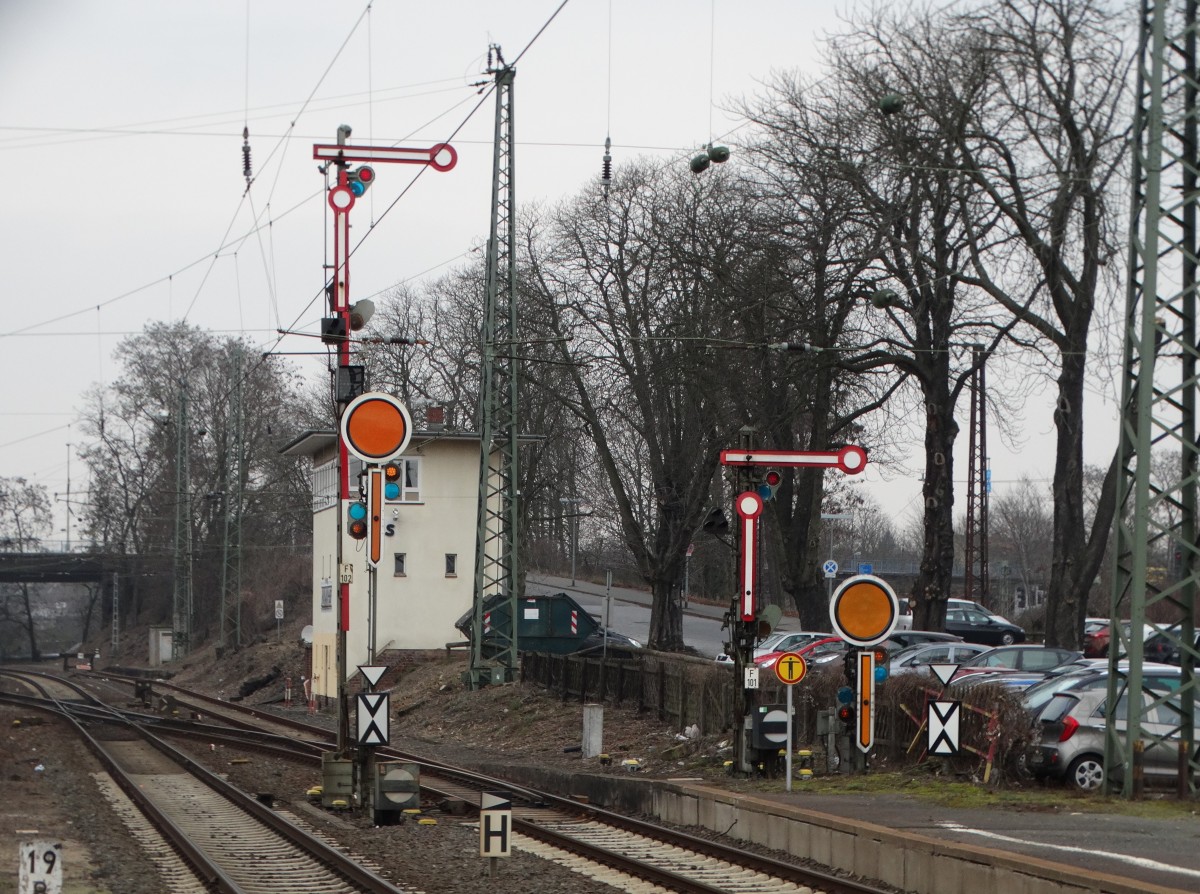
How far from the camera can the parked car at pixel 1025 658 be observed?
97.2ft

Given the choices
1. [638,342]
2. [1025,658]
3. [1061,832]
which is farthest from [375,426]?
[638,342]

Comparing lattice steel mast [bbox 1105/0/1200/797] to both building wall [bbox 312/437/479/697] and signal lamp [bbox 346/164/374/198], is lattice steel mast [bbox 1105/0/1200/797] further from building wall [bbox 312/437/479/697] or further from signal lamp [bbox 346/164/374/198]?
building wall [bbox 312/437/479/697]

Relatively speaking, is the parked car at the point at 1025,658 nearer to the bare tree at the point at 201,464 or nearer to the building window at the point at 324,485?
the building window at the point at 324,485

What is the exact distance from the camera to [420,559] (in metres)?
49.0

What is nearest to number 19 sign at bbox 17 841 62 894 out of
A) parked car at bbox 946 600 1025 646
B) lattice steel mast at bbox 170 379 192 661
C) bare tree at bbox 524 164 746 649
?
bare tree at bbox 524 164 746 649

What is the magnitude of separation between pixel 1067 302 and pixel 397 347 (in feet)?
138

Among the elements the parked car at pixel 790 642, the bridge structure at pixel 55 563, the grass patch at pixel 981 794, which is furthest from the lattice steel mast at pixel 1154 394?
the bridge structure at pixel 55 563

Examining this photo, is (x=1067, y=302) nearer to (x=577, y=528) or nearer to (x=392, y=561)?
(x=392, y=561)

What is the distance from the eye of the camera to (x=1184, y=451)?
16.0 meters

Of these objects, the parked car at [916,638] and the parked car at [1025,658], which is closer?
the parked car at [1025,658]

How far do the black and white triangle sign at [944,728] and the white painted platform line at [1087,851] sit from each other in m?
2.63

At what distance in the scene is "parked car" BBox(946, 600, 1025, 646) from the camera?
158 feet

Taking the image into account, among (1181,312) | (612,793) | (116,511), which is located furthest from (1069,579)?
(116,511)

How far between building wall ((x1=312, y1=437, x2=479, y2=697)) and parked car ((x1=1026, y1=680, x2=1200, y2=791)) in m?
32.4
